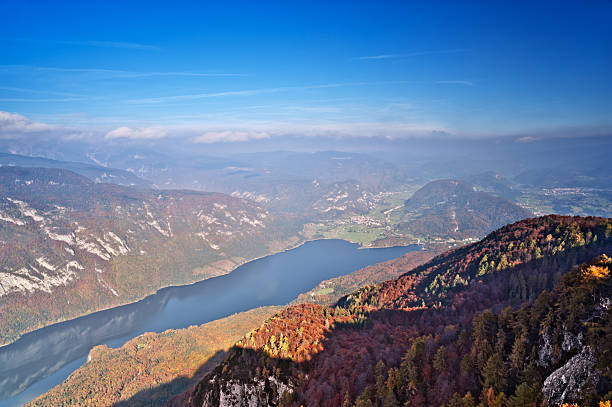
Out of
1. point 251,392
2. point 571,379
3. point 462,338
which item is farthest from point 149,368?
point 571,379

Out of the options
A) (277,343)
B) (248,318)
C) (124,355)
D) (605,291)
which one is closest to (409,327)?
(277,343)

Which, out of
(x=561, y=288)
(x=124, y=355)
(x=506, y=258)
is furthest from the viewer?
(x=124, y=355)

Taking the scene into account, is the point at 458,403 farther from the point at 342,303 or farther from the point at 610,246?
the point at 342,303

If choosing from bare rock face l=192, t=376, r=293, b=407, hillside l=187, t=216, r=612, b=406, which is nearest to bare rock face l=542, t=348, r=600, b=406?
hillside l=187, t=216, r=612, b=406

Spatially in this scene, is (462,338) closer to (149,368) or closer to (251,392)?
(251,392)

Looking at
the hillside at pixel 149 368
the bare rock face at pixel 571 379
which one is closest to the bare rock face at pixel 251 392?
the bare rock face at pixel 571 379

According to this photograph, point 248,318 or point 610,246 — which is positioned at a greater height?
point 610,246
